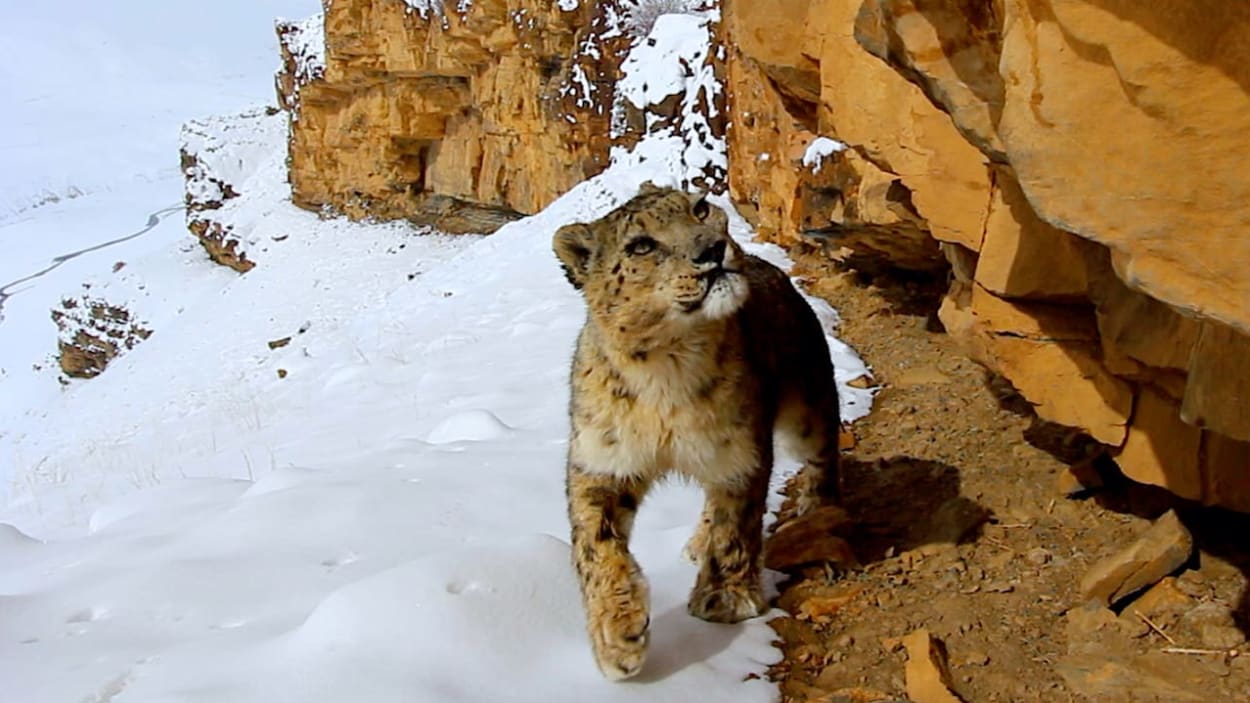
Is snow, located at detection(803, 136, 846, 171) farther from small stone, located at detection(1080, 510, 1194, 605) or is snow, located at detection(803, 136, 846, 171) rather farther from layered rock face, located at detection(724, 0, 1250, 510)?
small stone, located at detection(1080, 510, 1194, 605)

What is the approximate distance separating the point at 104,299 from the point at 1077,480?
31.3m

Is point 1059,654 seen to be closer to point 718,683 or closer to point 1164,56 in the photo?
point 718,683

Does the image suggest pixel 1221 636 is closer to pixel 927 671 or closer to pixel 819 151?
pixel 927 671

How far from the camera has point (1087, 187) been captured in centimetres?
225

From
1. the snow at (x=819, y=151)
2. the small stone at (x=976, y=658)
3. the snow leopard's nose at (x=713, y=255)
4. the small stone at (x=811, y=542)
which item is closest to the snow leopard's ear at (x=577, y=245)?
the snow leopard's nose at (x=713, y=255)

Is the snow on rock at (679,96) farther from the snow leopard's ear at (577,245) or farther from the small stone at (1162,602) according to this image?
Result: the small stone at (1162,602)

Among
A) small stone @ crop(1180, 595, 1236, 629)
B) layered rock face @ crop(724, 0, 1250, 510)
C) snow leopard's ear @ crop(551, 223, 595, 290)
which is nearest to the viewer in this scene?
layered rock face @ crop(724, 0, 1250, 510)

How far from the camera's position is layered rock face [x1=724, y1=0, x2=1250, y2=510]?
1.99 m

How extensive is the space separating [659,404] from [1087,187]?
1.53 meters

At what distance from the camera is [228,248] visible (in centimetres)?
3067

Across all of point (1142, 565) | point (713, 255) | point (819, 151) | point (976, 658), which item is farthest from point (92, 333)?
point (1142, 565)

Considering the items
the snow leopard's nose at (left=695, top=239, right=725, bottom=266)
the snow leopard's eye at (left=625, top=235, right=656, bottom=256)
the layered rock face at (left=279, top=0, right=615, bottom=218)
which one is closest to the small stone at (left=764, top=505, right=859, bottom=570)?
the snow leopard's nose at (left=695, top=239, right=725, bottom=266)

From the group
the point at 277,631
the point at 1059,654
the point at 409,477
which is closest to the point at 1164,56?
the point at 1059,654

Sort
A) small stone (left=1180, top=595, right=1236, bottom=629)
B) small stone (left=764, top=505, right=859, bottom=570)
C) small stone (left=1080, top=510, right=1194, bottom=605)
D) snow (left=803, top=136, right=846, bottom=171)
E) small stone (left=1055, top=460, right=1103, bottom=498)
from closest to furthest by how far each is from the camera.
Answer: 1. small stone (left=1180, top=595, right=1236, bottom=629)
2. small stone (left=1080, top=510, right=1194, bottom=605)
3. small stone (left=764, top=505, right=859, bottom=570)
4. small stone (left=1055, top=460, right=1103, bottom=498)
5. snow (left=803, top=136, right=846, bottom=171)
